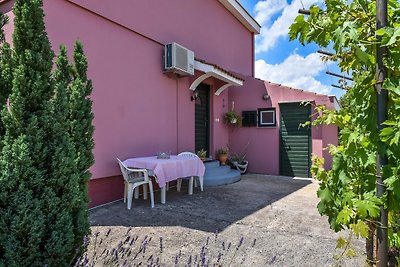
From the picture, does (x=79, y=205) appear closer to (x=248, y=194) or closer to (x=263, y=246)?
(x=263, y=246)

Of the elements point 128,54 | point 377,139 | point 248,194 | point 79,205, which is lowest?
point 248,194

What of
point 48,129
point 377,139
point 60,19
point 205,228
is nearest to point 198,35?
point 60,19

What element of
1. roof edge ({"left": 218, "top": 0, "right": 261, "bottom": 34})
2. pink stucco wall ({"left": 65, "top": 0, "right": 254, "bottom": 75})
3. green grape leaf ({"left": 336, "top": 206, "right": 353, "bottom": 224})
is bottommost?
green grape leaf ({"left": 336, "top": 206, "right": 353, "bottom": 224})

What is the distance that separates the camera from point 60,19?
5277mm

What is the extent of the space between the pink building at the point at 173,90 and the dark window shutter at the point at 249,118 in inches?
1.6

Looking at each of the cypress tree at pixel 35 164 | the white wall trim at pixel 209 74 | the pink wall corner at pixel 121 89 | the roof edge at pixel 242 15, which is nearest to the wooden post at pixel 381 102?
the cypress tree at pixel 35 164

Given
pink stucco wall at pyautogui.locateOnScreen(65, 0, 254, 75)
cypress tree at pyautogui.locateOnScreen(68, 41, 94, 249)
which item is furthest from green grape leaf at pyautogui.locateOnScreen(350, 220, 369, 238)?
pink stucco wall at pyautogui.locateOnScreen(65, 0, 254, 75)

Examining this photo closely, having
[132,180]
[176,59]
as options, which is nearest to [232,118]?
[176,59]

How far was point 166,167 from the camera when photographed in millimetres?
5984

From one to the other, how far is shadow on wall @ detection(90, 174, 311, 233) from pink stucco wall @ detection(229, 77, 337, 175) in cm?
218

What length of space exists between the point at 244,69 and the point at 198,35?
404 centimetres

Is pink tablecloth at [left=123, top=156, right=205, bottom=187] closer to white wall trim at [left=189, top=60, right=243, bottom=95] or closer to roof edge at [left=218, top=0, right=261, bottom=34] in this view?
white wall trim at [left=189, top=60, right=243, bottom=95]

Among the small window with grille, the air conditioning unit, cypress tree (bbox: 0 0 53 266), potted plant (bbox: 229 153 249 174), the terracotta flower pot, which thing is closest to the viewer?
cypress tree (bbox: 0 0 53 266)

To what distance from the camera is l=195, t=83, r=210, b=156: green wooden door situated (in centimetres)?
959
